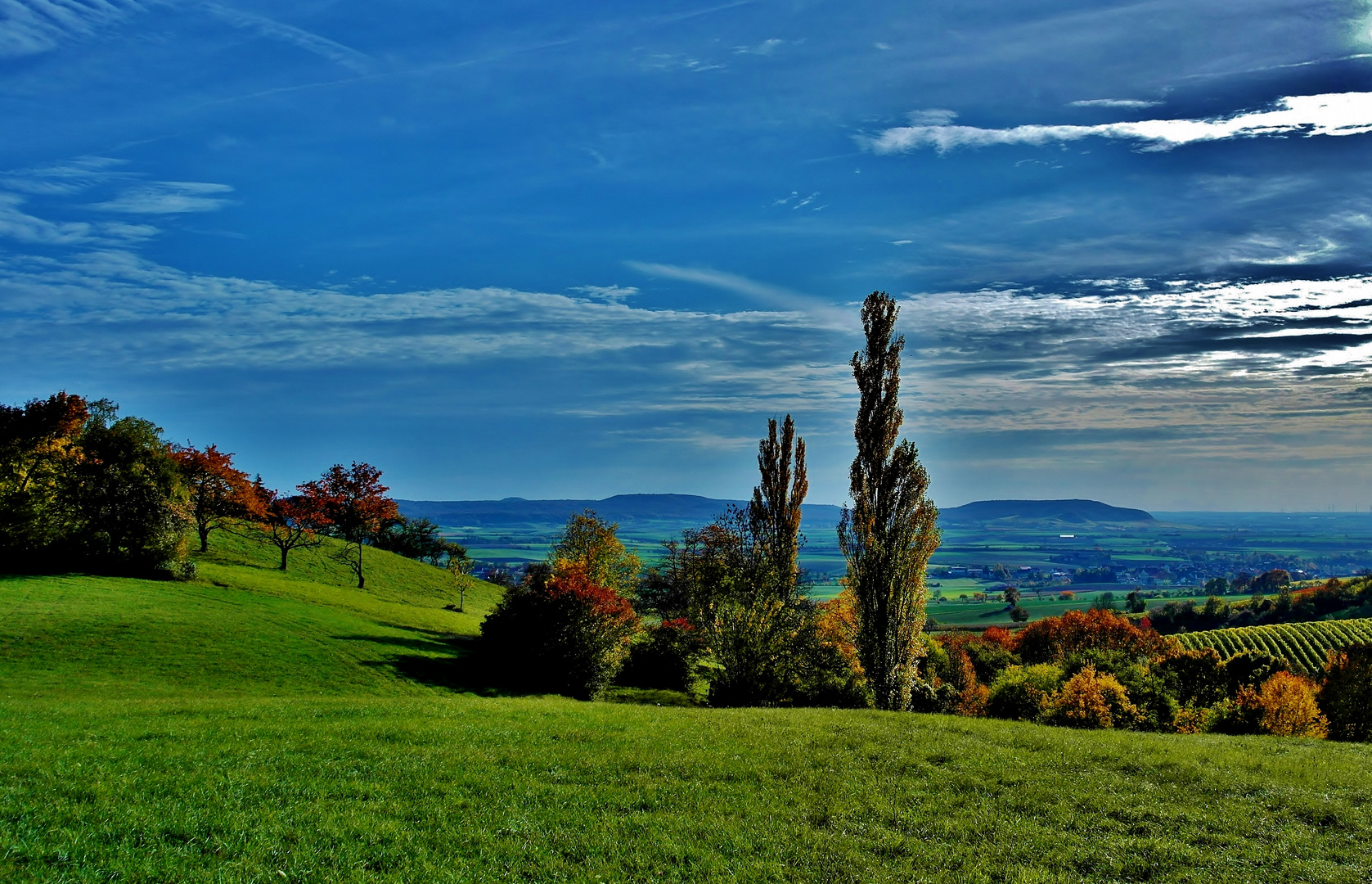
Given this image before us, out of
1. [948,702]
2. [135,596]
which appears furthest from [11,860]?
[948,702]

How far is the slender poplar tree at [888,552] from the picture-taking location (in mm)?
33312

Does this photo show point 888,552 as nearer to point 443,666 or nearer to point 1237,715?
point 1237,715

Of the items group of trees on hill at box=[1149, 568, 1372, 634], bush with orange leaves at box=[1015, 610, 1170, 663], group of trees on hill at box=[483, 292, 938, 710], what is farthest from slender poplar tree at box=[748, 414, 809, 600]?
group of trees on hill at box=[1149, 568, 1372, 634]

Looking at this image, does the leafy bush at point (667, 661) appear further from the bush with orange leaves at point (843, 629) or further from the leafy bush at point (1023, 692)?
the leafy bush at point (1023, 692)

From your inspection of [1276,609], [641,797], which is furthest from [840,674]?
[1276,609]

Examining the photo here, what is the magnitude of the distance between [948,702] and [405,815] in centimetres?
3879

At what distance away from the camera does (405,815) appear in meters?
12.4

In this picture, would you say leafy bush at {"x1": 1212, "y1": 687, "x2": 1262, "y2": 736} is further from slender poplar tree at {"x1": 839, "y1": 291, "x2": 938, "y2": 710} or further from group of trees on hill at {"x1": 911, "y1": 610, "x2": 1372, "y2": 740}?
slender poplar tree at {"x1": 839, "y1": 291, "x2": 938, "y2": 710}

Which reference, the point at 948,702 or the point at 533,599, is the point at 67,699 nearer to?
the point at 533,599

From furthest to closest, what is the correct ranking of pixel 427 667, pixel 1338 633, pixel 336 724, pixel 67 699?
1. pixel 1338 633
2. pixel 427 667
3. pixel 67 699
4. pixel 336 724

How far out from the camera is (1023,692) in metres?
45.8

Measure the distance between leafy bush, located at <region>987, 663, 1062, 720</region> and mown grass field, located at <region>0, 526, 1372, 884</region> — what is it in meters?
21.9

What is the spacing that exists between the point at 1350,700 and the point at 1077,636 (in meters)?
68.4

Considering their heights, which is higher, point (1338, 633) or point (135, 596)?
point (135, 596)
